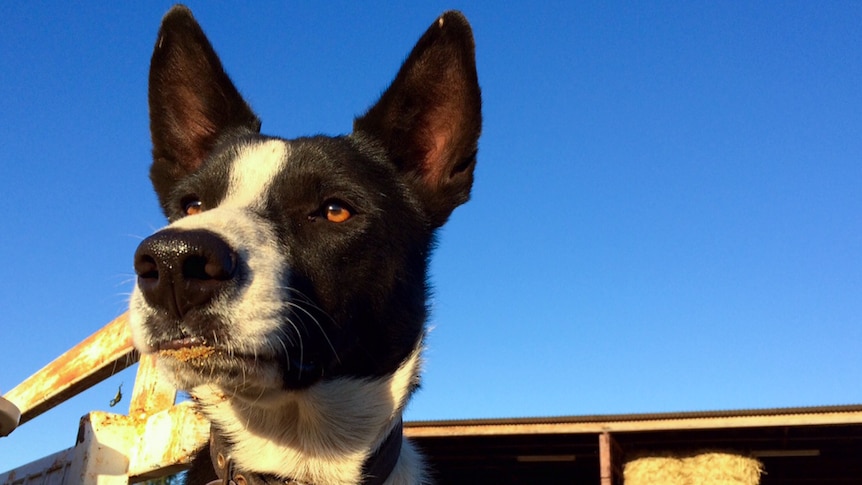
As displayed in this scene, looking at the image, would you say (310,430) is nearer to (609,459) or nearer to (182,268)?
(182,268)

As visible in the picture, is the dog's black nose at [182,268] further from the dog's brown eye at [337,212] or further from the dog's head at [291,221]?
the dog's brown eye at [337,212]

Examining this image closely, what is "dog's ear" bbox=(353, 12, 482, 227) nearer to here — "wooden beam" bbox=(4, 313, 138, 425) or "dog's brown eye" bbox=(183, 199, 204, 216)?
"dog's brown eye" bbox=(183, 199, 204, 216)

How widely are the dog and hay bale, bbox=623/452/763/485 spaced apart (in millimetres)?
10473

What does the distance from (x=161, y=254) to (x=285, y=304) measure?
19.2 inches

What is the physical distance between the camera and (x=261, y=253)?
2865 millimetres

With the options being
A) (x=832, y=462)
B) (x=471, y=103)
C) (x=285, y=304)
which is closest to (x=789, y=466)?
(x=832, y=462)

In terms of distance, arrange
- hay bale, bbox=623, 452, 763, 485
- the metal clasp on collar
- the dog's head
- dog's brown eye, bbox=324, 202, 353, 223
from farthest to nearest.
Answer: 1. hay bale, bbox=623, 452, 763, 485
2. dog's brown eye, bbox=324, 202, 353, 223
3. the metal clasp on collar
4. the dog's head

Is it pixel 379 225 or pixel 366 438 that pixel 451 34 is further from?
pixel 366 438

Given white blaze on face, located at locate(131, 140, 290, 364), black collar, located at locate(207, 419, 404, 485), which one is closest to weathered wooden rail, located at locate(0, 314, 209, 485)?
black collar, located at locate(207, 419, 404, 485)

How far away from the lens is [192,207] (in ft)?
11.6

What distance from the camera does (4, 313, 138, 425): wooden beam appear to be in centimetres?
454

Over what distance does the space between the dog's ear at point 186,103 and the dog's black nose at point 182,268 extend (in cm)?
136

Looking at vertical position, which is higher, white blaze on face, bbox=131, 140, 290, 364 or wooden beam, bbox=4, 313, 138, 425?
wooden beam, bbox=4, 313, 138, 425

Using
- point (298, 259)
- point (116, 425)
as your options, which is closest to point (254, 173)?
point (298, 259)
